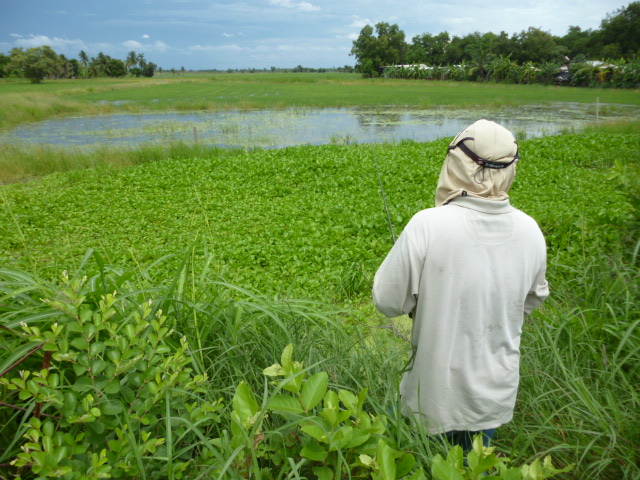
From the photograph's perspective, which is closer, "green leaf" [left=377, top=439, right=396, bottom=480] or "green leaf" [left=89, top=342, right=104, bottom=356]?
"green leaf" [left=377, top=439, right=396, bottom=480]

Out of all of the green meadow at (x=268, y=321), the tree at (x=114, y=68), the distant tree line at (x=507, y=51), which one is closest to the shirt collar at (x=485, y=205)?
the green meadow at (x=268, y=321)

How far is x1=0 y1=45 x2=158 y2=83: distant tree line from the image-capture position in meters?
54.0

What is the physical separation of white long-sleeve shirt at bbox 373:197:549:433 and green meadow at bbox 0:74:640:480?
0.15 m

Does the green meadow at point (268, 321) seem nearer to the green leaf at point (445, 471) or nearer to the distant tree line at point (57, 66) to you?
the green leaf at point (445, 471)

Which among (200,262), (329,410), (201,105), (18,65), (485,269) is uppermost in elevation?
(18,65)

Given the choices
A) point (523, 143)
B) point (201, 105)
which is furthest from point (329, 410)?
point (201, 105)

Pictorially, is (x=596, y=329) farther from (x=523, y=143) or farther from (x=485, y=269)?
(x=523, y=143)

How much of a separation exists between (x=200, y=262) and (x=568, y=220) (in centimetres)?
476

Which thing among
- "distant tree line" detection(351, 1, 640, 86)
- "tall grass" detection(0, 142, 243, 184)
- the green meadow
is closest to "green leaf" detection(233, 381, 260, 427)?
the green meadow

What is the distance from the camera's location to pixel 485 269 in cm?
133

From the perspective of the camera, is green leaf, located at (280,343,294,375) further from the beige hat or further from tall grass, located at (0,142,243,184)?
tall grass, located at (0,142,243,184)

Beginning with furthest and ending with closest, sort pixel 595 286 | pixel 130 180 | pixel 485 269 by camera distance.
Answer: pixel 130 180 < pixel 595 286 < pixel 485 269

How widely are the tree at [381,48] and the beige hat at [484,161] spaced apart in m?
77.4

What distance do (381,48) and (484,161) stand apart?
3108 inches
